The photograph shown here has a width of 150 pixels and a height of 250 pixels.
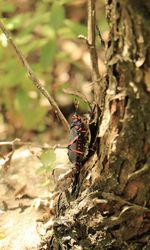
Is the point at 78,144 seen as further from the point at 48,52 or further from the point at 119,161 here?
the point at 48,52

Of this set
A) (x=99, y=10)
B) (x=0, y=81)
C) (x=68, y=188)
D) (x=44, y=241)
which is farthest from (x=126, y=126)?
(x=99, y=10)

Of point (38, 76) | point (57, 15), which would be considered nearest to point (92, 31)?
point (57, 15)

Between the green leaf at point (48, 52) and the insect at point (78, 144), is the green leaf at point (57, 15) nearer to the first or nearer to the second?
the green leaf at point (48, 52)

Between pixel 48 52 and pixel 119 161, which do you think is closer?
pixel 119 161

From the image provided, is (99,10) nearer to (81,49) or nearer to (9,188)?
(81,49)

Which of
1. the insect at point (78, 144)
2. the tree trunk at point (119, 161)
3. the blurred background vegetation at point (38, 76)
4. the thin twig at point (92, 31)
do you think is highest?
the blurred background vegetation at point (38, 76)

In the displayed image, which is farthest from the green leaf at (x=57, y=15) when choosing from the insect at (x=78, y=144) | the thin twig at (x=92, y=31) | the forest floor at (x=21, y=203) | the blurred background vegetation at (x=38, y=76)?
the insect at (x=78, y=144)
